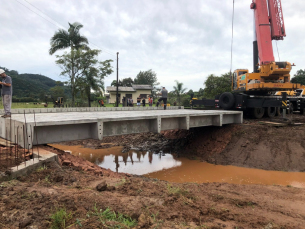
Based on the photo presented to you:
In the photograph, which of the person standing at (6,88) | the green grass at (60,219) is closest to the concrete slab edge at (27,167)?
the green grass at (60,219)

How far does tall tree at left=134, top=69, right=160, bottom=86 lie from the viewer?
6419 centimetres

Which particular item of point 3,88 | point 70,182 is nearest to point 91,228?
point 70,182

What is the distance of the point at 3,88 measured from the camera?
706 cm

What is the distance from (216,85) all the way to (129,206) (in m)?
31.6

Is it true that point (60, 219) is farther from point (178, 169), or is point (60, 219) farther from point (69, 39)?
point (69, 39)

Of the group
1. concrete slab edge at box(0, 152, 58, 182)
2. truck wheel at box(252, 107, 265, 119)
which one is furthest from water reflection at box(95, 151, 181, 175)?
truck wheel at box(252, 107, 265, 119)

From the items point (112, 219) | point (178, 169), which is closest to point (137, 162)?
point (178, 169)

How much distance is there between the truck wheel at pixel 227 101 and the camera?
14.8m

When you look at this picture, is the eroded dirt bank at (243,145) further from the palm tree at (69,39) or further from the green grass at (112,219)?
the palm tree at (69,39)

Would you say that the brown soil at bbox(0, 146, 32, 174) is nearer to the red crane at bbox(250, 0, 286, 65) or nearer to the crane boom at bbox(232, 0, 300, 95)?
the crane boom at bbox(232, 0, 300, 95)

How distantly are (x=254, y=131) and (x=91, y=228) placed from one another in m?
11.7

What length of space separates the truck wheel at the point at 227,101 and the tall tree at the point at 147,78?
161ft

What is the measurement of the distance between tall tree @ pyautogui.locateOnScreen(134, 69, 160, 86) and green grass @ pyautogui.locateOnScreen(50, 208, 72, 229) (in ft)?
202

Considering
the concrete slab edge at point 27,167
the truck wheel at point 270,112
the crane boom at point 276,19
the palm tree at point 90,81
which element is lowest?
the concrete slab edge at point 27,167
